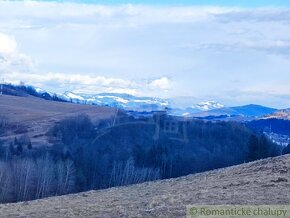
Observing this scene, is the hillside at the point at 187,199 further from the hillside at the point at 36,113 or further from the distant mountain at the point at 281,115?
the distant mountain at the point at 281,115

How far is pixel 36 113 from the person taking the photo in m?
100

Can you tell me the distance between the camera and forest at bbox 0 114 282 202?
46.6m

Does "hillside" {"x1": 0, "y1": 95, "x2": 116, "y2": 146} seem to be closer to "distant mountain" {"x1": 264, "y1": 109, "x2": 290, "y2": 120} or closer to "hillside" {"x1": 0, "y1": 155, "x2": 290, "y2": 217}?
"hillside" {"x1": 0, "y1": 155, "x2": 290, "y2": 217}

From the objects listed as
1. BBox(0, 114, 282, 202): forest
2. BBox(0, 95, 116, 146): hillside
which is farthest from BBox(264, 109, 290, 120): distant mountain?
BBox(0, 114, 282, 202): forest

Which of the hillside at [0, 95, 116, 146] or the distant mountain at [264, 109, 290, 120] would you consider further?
the distant mountain at [264, 109, 290, 120]

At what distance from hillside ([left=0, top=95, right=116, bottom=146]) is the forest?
247cm

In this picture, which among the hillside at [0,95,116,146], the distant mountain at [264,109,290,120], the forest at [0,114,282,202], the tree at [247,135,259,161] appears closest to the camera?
the forest at [0,114,282,202]

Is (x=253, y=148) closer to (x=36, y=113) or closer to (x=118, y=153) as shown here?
(x=118, y=153)

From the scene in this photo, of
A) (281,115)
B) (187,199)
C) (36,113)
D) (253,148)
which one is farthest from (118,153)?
(281,115)

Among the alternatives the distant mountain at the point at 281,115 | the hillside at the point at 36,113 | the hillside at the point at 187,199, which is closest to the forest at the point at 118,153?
the hillside at the point at 36,113

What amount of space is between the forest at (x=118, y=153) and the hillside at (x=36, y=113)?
247 cm

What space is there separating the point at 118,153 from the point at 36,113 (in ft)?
125

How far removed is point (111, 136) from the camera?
2729 inches

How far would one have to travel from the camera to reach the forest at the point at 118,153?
153 ft
